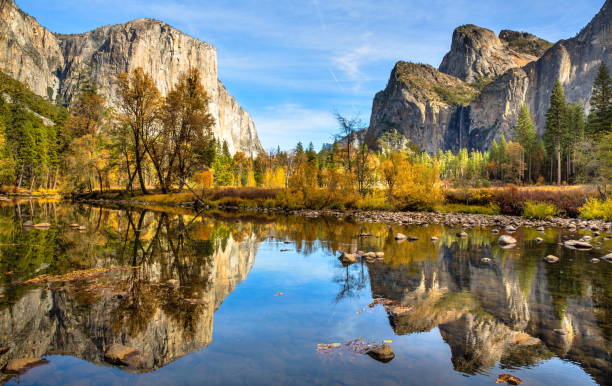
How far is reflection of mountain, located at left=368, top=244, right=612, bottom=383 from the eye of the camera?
3.90 m

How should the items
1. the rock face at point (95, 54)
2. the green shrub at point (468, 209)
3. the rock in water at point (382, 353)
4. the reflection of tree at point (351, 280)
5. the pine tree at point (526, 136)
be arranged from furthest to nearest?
the rock face at point (95, 54) → the pine tree at point (526, 136) → the green shrub at point (468, 209) → the reflection of tree at point (351, 280) → the rock in water at point (382, 353)

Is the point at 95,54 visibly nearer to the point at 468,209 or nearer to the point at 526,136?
the point at 526,136

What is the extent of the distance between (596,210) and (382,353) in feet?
75.5

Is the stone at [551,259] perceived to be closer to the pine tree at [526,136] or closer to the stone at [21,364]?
the stone at [21,364]

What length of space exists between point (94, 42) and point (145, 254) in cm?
20334

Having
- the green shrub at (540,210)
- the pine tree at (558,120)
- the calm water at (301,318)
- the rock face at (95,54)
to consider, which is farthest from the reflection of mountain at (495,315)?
the rock face at (95,54)

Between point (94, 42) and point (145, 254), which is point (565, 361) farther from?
point (94, 42)

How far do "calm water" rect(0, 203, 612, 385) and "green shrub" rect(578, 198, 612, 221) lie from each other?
13.7m

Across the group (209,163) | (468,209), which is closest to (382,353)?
(468,209)

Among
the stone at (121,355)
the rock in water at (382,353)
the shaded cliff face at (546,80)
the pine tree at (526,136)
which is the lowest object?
the rock in water at (382,353)

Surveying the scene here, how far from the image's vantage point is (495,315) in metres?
5.09

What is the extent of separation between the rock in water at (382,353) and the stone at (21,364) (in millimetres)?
3429

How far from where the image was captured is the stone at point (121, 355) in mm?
3604

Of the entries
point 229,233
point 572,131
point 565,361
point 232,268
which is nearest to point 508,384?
point 565,361
